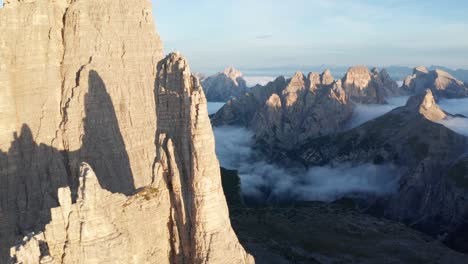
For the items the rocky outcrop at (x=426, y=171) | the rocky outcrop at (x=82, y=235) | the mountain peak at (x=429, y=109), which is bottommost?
the rocky outcrop at (x=426, y=171)

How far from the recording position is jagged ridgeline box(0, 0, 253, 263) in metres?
24.1

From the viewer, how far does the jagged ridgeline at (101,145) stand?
24.1 m

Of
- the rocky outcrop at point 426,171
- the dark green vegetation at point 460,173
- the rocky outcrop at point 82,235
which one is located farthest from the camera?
the dark green vegetation at point 460,173

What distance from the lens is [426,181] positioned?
152375 millimetres

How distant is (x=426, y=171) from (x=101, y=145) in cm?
13158

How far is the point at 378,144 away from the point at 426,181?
139 feet

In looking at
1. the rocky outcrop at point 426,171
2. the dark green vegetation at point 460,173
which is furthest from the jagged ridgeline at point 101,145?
the dark green vegetation at point 460,173

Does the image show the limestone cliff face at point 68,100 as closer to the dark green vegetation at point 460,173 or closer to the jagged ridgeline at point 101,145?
the jagged ridgeline at point 101,145

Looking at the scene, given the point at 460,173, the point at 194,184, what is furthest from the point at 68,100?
the point at 460,173

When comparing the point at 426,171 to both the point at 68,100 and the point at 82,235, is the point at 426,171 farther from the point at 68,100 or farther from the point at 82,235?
the point at 82,235

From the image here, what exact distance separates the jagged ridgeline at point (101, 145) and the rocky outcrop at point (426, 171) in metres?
110

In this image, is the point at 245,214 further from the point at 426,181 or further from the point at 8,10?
the point at 8,10

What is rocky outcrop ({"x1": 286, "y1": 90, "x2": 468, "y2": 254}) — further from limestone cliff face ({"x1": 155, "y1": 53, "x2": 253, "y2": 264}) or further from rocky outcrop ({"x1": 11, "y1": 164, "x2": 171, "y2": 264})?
rocky outcrop ({"x1": 11, "y1": 164, "x2": 171, "y2": 264})

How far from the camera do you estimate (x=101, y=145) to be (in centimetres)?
5625
